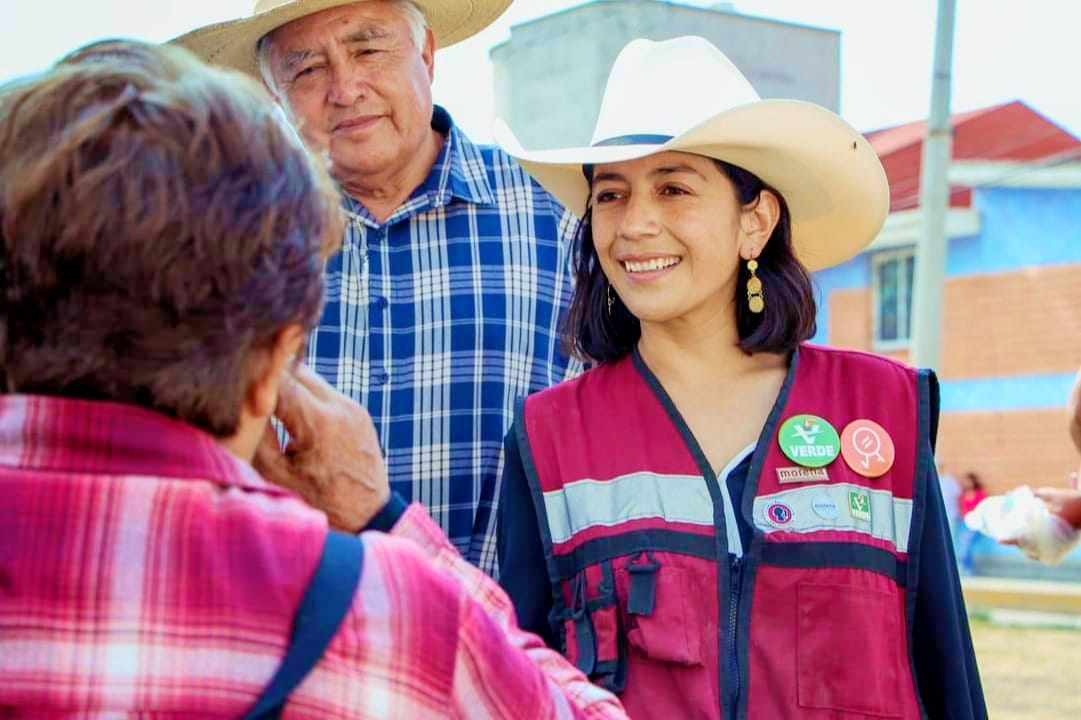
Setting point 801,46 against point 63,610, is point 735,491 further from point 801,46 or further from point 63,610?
point 801,46

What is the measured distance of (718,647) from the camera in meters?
2.35

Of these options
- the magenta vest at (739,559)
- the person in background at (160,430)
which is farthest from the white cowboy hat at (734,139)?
the person in background at (160,430)

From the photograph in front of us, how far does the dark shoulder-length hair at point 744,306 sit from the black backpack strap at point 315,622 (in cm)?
152

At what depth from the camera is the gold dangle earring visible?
2.74m

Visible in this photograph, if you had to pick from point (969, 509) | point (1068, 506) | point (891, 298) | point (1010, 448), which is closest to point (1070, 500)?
point (1068, 506)

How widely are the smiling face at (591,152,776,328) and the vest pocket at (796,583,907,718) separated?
0.62m

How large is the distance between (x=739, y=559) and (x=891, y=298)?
2159cm

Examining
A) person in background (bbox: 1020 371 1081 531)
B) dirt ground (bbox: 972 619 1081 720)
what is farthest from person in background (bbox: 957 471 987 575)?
person in background (bbox: 1020 371 1081 531)

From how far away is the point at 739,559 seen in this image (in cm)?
241

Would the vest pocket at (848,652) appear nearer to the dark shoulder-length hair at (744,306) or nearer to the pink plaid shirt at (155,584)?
the dark shoulder-length hair at (744,306)

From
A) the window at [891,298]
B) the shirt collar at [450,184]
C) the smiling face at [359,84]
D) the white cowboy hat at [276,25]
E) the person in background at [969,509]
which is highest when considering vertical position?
the white cowboy hat at [276,25]

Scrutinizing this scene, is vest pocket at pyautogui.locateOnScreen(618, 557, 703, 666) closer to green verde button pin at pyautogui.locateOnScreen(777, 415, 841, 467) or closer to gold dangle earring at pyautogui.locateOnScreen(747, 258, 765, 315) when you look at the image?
green verde button pin at pyautogui.locateOnScreen(777, 415, 841, 467)

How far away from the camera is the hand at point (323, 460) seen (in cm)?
159

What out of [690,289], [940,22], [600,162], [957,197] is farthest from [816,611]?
[957,197]
